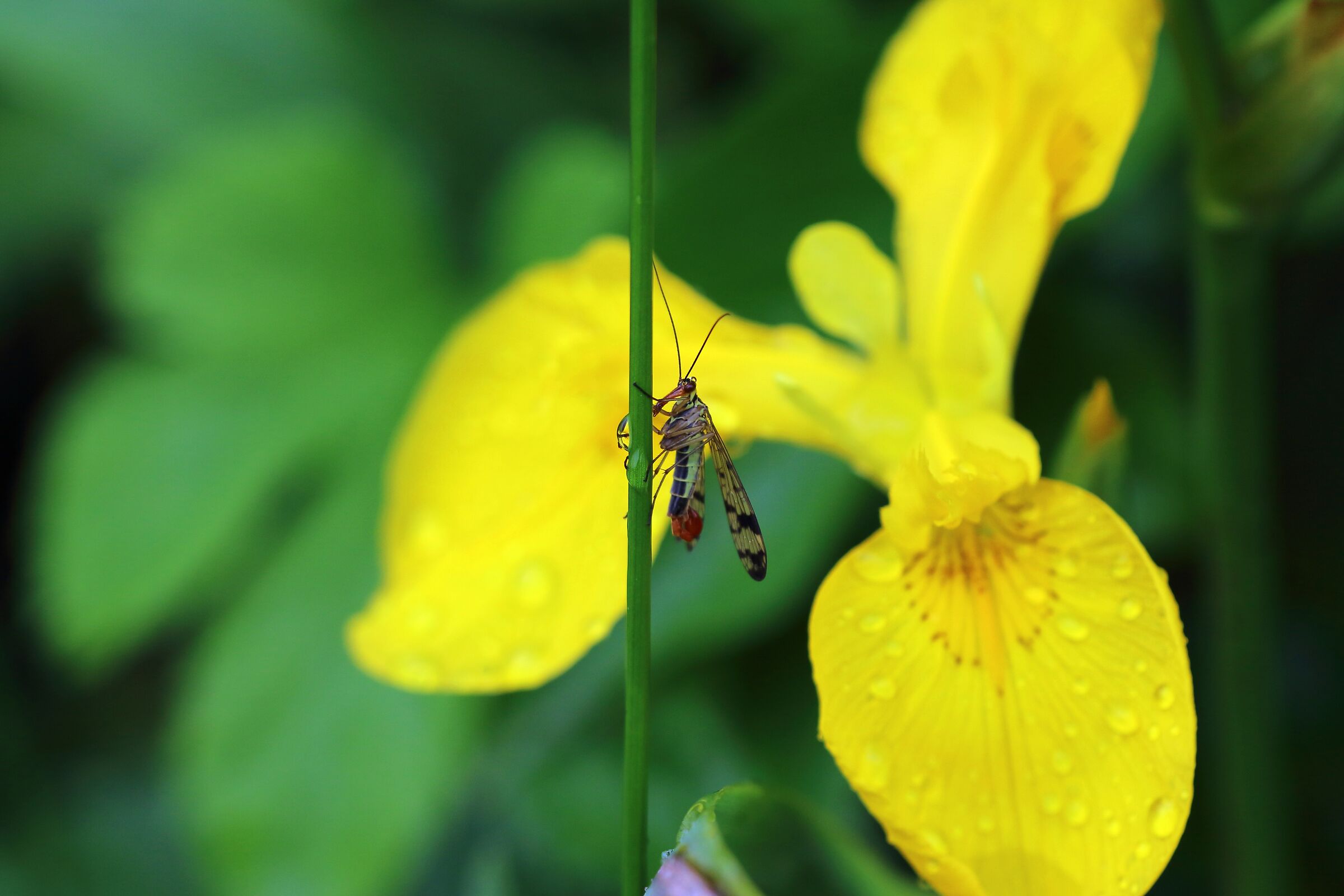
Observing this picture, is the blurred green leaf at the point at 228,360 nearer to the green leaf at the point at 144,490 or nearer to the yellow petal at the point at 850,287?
the green leaf at the point at 144,490

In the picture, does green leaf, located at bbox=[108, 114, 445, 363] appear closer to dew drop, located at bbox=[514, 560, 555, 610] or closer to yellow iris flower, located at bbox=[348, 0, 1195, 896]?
yellow iris flower, located at bbox=[348, 0, 1195, 896]

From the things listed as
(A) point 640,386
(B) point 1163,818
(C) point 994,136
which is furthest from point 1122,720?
(C) point 994,136

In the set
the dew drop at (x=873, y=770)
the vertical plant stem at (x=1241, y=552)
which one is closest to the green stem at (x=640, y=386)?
the dew drop at (x=873, y=770)

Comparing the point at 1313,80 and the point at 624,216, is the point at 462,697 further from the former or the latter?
the point at 1313,80

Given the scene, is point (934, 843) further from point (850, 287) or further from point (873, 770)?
point (850, 287)

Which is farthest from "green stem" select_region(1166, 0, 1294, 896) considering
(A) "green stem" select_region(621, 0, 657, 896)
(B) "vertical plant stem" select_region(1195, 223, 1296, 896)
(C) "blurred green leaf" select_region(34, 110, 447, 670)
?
(C) "blurred green leaf" select_region(34, 110, 447, 670)

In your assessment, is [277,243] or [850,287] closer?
[850,287]

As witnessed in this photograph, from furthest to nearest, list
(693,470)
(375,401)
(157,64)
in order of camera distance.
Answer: (157,64), (375,401), (693,470)
